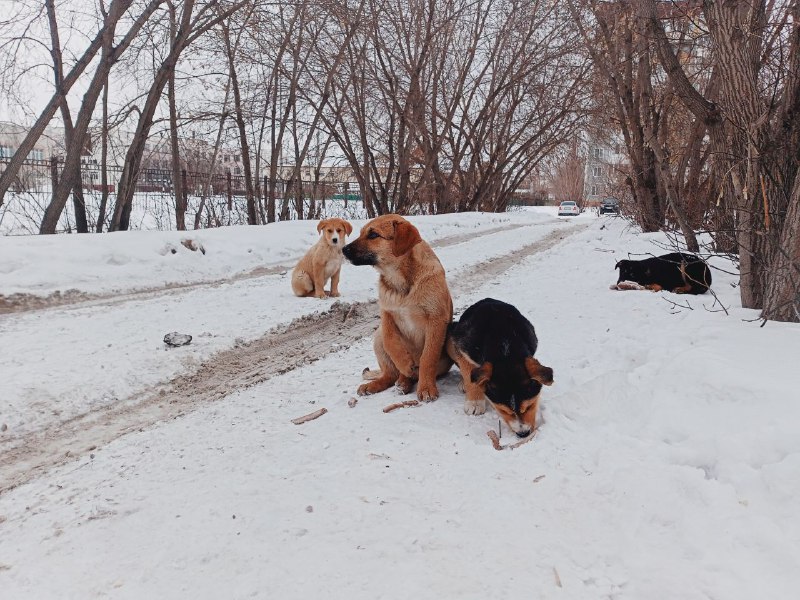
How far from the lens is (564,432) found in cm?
313

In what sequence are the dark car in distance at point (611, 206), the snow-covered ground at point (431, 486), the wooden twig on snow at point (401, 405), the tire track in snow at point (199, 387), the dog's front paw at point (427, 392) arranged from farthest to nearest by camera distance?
the dark car in distance at point (611, 206), the dog's front paw at point (427, 392), the wooden twig on snow at point (401, 405), the tire track in snow at point (199, 387), the snow-covered ground at point (431, 486)

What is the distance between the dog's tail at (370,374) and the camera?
422 cm

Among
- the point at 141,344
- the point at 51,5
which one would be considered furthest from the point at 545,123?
the point at 141,344

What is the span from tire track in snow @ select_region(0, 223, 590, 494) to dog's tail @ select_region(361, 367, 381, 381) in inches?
35.0

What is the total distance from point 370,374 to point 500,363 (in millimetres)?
1451

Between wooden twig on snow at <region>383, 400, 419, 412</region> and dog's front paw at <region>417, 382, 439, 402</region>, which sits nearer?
wooden twig on snow at <region>383, 400, 419, 412</region>

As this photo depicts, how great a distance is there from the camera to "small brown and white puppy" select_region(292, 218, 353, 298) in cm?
792

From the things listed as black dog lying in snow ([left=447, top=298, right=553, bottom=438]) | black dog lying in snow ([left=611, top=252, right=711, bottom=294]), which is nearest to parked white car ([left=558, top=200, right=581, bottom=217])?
black dog lying in snow ([left=611, top=252, right=711, bottom=294])

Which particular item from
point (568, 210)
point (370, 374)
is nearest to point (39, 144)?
point (370, 374)

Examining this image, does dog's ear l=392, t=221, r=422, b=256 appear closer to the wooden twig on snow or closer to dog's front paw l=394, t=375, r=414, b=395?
dog's front paw l=394, t=375, r=414, b=395

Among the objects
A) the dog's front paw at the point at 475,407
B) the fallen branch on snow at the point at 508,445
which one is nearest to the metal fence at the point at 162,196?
the dog's front paw at the point at 475,407

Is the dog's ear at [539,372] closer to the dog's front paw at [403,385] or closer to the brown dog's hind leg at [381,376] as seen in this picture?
the dog's front paw at [403,385]

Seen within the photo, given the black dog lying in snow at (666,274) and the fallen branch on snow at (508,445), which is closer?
the fallen branch on snow at (508,445)

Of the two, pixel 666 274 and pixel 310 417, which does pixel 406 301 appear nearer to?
pixel 310 417
